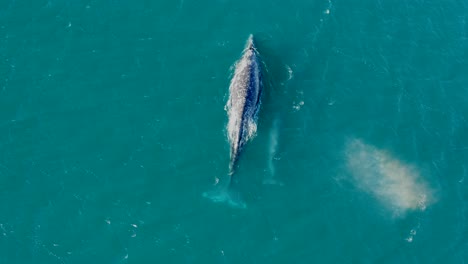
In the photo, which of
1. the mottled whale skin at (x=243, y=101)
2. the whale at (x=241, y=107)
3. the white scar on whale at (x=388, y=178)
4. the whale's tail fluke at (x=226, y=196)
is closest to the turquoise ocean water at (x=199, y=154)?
the white scar on whale at (x=388, y=178)

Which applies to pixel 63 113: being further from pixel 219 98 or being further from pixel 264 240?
pixel 264 240

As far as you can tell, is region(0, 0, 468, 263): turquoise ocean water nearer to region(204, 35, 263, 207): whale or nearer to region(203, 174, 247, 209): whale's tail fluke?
region(203, 174, 247, 209): whale's tail fluke

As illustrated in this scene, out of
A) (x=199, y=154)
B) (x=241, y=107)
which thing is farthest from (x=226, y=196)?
(x=241, y=107)

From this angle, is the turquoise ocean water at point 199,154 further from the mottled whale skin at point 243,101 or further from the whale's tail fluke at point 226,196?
the mottled whale skin at point 243,101

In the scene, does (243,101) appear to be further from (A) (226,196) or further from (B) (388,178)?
(B) (388,178)

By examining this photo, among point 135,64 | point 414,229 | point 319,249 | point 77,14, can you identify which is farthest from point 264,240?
point 77,14

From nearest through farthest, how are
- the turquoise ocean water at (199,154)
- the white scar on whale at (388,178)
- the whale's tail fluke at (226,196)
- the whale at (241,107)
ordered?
the turquoise ocean water at (199,154), the whale's tail fluke at (226,196), the whale at (241,107), the white scar on whale at (388,178)

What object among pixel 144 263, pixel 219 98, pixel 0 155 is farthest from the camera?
pixel 219 98
